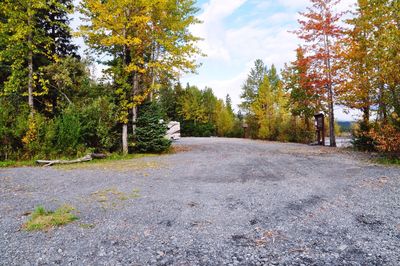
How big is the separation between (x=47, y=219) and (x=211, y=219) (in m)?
2.60

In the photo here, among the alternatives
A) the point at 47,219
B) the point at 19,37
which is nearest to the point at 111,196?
the point at 47,219

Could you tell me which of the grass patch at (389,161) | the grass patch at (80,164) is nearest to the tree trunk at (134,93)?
the grass patch at (80,164)

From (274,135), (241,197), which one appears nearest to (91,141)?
(241,197)

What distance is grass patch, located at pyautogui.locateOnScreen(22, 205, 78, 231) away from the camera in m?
3.63

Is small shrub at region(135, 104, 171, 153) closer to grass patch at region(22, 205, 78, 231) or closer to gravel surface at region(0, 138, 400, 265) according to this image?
gravel surface at region(0, 138, 400, 265)

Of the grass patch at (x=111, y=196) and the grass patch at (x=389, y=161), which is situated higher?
the grass patch at (x=389, y=161)

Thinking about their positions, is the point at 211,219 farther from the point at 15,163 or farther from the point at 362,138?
the point at 362,138

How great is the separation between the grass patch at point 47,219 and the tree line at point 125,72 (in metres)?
7.11

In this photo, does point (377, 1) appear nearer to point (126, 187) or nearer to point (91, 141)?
point (126, 187)

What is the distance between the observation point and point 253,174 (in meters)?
7.35

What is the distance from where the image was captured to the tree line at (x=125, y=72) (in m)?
10.2

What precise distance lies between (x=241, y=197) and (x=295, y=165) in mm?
4394

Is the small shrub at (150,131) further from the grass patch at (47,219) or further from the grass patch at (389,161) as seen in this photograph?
the grass patch at (389,161)

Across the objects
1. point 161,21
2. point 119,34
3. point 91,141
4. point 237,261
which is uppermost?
point 161,21
